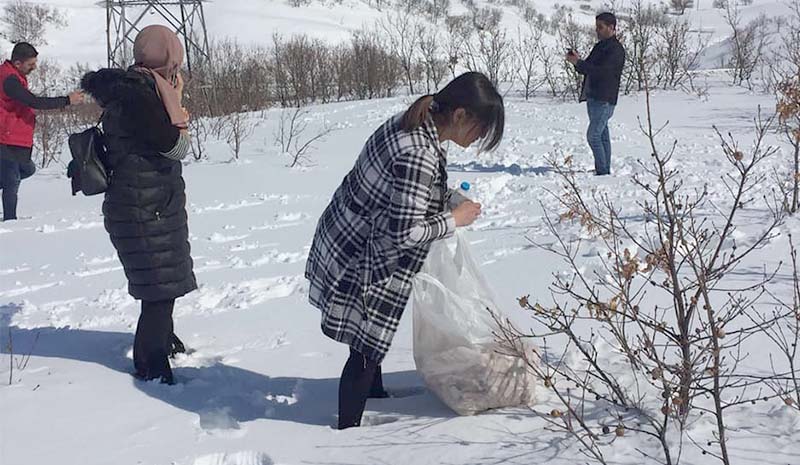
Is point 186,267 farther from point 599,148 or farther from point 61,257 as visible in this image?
point 599,148

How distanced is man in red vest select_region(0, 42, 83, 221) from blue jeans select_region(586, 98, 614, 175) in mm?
4253

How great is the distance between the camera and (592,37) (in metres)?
17.5

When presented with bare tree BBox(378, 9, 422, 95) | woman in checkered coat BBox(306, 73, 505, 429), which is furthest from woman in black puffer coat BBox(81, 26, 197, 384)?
bare tree BBox(378, 9, 422, 95)

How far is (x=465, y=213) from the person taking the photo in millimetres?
2363

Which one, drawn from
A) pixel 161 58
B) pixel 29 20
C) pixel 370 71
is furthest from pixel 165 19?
pixel 29 20

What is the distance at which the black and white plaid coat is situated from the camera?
7.27 ft

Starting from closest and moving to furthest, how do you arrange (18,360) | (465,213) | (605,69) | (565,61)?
(465,213) → (18,360) → (605,69) → (565,61)

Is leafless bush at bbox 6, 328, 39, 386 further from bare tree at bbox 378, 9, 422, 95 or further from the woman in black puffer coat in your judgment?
bare tree at bbox 378, 9, 422, 95

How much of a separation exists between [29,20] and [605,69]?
33137 millimetres

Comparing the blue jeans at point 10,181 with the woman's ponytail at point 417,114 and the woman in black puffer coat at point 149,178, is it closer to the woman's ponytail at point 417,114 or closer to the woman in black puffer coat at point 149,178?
the woman in black puffer coat at point 149,178

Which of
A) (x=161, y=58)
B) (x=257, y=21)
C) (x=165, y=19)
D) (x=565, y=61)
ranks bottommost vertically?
(x=161, y=58)

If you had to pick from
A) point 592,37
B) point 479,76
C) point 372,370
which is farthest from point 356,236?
point 592,37

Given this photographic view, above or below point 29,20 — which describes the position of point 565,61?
below

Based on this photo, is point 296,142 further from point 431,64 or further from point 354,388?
point 431,64
